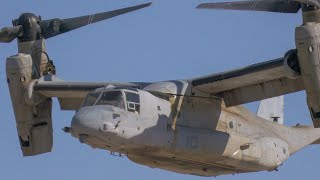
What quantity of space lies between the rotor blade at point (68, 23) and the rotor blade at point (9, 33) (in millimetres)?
759

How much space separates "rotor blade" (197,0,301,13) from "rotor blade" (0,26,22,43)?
622 cm

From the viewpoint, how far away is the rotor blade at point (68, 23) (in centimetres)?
2810

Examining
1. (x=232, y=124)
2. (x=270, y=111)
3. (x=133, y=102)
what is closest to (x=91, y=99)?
(x=133, y=102)

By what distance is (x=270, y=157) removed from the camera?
25891mm

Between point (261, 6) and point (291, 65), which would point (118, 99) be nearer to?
point (291, 65)

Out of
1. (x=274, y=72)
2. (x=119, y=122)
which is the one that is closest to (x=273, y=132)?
(x=274, y=72)

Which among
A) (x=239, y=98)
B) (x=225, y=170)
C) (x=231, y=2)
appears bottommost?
(x=225, y=170)

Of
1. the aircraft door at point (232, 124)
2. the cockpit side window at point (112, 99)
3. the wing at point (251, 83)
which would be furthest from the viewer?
the aircraft door at point (232, 124)

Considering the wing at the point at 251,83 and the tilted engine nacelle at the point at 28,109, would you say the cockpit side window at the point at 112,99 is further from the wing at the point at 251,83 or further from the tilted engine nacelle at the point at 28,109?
the tilted engine nacelle at the point at 28,109

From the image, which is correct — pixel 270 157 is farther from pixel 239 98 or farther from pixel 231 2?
pixel 231 2

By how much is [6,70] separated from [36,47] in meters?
1.55

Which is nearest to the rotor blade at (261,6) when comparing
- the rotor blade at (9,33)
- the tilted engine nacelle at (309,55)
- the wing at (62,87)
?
the tilted engine nacelle at (309,55)

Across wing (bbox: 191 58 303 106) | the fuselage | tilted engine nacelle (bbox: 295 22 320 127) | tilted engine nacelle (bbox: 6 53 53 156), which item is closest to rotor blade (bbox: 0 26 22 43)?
tilted engine nacelle (bbox: 6 53 53 156)

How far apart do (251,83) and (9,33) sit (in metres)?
7.47
